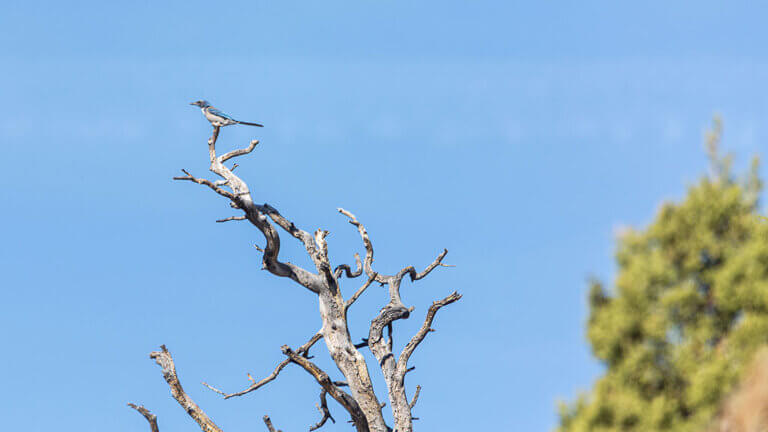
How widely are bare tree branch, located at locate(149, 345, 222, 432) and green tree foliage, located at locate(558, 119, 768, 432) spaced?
10195 millimetres

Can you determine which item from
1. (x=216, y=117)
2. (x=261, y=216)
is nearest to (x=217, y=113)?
(x=216, y=117)

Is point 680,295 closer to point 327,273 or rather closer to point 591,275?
point 591,275

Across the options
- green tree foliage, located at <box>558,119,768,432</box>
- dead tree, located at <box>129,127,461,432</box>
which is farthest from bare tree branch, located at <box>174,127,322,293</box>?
green tree foliage, located at <box>558,119,768,432</box>

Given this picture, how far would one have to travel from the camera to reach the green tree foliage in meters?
8.98

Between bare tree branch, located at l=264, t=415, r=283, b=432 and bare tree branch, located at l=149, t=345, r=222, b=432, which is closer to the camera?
bare tree branch, located at l=264, t=415, r=283, b=432

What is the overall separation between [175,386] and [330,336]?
135 inches

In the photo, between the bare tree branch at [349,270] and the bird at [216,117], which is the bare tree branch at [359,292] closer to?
the bare tree branch at [349,270]

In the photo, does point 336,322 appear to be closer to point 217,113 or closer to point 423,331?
point 423,331

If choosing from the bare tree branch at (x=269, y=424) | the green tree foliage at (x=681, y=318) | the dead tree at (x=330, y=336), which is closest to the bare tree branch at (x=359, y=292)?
the dead tree at (x=330, y=336)

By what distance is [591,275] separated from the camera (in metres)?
9.85

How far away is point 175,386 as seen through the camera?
1778 cm

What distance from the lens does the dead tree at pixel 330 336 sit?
17.7 meters

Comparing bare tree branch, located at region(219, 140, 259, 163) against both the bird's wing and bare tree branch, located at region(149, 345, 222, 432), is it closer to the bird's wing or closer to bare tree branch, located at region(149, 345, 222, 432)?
the bird's wing

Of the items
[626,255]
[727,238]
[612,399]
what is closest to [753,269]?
[727,238]
